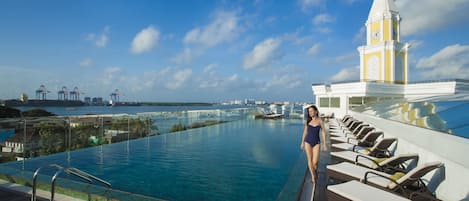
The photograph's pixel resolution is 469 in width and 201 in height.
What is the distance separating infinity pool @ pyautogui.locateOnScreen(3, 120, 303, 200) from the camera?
4.21 m

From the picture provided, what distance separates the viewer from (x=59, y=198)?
3.30m

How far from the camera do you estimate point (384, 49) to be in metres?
22.0

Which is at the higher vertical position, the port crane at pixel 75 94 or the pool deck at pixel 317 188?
the port crane at pixel 75 94

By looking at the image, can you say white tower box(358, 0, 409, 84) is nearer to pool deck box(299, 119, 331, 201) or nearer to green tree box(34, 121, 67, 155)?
pool deck box(299, 119, 331, 201)

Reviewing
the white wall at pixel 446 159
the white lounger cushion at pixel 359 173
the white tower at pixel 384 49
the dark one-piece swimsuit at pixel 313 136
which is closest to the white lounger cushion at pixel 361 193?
the white lounger cushion at pixel 359 173

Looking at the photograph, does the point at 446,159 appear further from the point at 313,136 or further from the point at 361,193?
the point at 313,136

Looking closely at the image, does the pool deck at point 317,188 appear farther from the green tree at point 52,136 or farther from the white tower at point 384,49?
the white tower at point 384,49

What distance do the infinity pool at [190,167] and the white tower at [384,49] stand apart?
61.9 ft

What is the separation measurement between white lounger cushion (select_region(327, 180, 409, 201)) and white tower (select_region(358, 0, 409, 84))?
22.8 metres

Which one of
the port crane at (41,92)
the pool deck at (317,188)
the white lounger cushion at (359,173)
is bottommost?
the pool deck at (317,188)

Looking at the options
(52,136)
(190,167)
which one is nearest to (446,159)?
(190,167)

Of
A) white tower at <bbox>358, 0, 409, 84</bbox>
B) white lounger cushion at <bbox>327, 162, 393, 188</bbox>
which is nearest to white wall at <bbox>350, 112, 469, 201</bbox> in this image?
white lounger cushion at <bbox>327, 162, 393, 188</bbox>

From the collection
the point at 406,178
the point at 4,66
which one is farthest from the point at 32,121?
the point at 4,66

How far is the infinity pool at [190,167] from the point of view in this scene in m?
4.21
